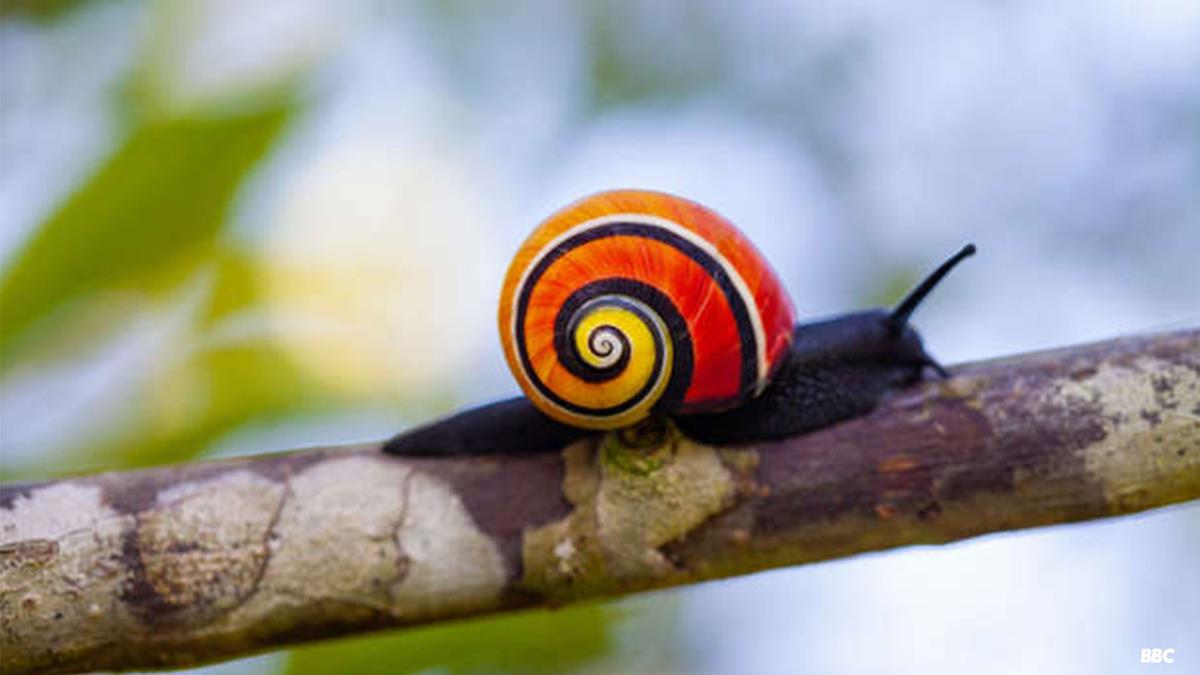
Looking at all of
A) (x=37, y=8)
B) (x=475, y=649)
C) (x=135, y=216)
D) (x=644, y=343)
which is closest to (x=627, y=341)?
(x=644, y=343)

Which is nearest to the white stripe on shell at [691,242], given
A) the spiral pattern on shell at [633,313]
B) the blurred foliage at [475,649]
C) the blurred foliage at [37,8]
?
the spiral pattern on shell at [633,313]

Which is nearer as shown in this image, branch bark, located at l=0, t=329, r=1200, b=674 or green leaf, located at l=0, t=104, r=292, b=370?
branch bark, located at l=0, t=329, r=1200, b=674

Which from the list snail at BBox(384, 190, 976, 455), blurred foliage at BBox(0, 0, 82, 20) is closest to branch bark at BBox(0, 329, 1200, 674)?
snail at BBox(384, 190, 976, 455)

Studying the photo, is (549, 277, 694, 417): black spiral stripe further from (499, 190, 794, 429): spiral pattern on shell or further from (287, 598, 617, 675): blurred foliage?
(287, 598, 617, 675): blurred foliage

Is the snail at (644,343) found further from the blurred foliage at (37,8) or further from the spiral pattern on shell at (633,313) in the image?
the blurred foliage at (37,8)

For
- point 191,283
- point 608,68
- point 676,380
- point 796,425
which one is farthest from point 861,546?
point 608,68

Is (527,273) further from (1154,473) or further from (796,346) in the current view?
(1154,473)

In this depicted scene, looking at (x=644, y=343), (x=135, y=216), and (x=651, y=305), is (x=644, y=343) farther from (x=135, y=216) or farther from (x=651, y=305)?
(x=135, y=216)
